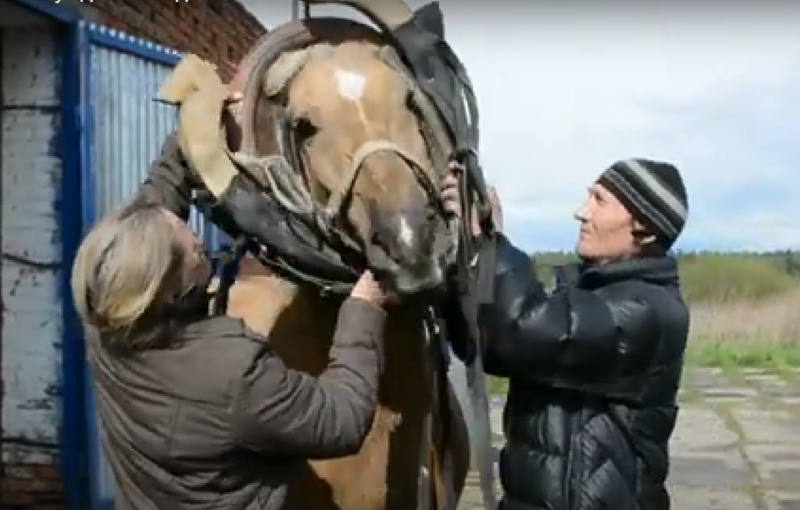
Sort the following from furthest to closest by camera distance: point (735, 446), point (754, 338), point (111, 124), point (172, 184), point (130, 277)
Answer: point (754, 338)
point (735, 446)
point (111, 124)
point (172, 184)
point (130, 277)

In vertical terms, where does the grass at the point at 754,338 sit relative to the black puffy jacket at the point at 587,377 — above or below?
below

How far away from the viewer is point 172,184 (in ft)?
11.0

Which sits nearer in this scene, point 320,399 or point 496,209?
point 320,399

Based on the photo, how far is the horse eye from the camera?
10.0ft

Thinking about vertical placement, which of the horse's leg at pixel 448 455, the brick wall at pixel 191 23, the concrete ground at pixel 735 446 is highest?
the brick wall at pixel 191 23

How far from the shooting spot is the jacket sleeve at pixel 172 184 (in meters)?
3.31

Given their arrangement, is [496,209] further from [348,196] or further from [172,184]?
[172,184]

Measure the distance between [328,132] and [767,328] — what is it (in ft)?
A: 42.1

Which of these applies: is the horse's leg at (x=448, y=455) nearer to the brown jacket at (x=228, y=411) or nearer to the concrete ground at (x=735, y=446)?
the brown jacket at (x=228, y=411)

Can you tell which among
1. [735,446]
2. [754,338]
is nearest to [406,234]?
[735,446]

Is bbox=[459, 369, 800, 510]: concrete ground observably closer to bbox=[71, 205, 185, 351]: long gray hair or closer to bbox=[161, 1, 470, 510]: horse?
bbox=[161, 1, 470, 510]: horse

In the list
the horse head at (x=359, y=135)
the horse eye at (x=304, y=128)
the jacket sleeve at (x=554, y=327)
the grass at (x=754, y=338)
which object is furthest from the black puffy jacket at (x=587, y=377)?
the grass at (x=754, y=338)

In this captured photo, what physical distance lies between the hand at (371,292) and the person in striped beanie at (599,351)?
261 millimetres

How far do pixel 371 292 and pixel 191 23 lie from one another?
5.53m
